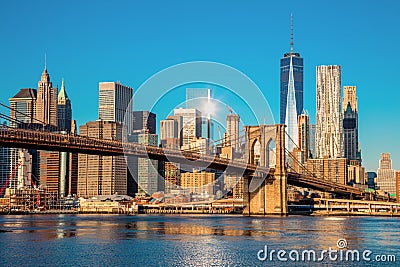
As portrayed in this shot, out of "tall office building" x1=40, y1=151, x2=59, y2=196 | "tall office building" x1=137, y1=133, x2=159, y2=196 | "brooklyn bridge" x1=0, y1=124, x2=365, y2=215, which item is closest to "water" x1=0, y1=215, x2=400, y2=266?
"brooklyn bridge" x1=0, y1=124, x2=365, y2=215

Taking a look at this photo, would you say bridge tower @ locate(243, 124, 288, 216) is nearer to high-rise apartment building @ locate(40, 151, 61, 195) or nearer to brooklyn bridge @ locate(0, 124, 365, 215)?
brooklyn bridge @ locate(0, 124, 365, 215)

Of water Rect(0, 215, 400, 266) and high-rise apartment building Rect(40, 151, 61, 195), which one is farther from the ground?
high-rise apartment building Rect(40, 151, 61, 195)

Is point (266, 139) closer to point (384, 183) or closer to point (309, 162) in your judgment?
point (309, 162)

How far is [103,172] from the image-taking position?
14262cm

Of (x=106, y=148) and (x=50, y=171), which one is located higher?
(x=50, y=171)

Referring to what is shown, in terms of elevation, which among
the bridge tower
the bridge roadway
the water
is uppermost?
the bridge roadway

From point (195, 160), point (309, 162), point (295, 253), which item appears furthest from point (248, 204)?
point (309, 162)

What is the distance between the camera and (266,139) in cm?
7719

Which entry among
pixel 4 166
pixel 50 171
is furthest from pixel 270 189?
pixel 4 166

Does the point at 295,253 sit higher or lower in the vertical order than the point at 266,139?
lower

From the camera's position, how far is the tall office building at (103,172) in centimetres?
14062

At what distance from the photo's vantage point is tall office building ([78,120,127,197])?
14062 cm

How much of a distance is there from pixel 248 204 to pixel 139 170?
226 feet

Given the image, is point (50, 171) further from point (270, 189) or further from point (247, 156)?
point (270, 189)
